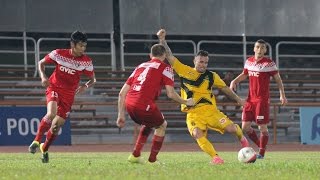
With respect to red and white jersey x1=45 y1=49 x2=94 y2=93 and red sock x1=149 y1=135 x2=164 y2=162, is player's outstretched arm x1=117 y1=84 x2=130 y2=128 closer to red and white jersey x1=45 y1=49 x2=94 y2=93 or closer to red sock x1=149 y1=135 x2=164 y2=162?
red sock x1=149 y1=135 x2=164 y2=162

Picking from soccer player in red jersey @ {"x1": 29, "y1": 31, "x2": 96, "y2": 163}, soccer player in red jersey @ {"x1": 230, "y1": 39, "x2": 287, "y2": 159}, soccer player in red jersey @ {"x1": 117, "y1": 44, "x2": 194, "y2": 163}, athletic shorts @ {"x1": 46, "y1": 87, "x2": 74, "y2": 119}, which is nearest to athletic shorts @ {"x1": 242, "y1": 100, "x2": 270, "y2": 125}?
soccer player in red jersey @ {"x1": 230, "y1": 39, "x2": 287, "y2": 159}

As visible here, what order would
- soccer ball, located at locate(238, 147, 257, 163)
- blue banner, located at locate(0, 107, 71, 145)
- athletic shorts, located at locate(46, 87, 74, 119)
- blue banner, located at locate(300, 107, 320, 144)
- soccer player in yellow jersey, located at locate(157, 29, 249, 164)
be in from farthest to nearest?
blue banner, located at locate(300, 107, 320, 144) < blue banner, located at locate(0, 107, 71, 145) < athletic shorts, located at locate(46, 87, 74, 119) < soccer player in yellow jersey, located at locate(157, 29, 249, 164) < soccer ball, located at locate(238, 147, 257, 163)

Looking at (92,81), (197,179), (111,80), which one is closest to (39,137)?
(92,81)

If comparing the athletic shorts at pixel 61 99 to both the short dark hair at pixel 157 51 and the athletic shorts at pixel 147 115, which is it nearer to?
the athletic shorts at pixel 147 115

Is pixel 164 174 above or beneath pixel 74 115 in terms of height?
above

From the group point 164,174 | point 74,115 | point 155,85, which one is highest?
point 155,85

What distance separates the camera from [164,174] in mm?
9055

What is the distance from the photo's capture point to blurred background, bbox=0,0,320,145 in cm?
2755

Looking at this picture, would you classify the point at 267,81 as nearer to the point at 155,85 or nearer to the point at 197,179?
the point at 155,85

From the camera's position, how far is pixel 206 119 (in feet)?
41.3

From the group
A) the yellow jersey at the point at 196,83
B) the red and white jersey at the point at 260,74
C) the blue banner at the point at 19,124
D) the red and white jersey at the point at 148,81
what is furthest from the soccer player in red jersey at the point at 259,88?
the blue banner at the point at 19,124

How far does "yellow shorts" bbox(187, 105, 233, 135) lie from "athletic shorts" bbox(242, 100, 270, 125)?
9.79 ft

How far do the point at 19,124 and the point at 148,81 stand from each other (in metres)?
12.8

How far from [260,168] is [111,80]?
778 inches
